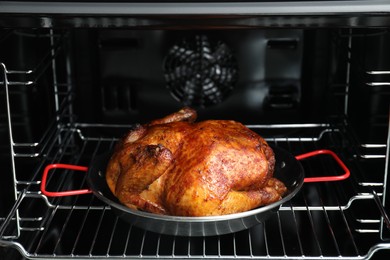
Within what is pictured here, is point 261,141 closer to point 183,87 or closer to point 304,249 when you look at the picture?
point 304,249

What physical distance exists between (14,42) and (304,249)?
2.70ft

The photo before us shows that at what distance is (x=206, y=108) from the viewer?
1972 millimetres

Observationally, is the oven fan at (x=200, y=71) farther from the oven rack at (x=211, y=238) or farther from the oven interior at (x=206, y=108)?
the oven rack at (x=211, y=238)

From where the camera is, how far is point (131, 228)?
1.69 meters

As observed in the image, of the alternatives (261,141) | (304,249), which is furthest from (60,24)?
(304,249)

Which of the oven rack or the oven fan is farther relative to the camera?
the oven fan

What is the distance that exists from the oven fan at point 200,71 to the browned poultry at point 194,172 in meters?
0.36

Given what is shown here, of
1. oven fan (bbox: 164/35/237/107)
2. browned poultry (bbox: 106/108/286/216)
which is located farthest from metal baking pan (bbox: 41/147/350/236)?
oven fan (bbox: 164/35/237/107)

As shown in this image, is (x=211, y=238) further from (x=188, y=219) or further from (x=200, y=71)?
(x=200, y=71)

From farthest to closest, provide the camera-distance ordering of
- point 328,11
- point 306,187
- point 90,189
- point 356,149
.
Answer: point 306,187 → point 356,149 → point 90,189 → point 328,11

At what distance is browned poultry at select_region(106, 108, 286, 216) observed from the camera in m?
1.46

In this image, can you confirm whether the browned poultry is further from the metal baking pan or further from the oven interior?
the oven interior

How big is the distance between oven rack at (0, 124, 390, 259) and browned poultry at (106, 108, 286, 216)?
10 centimetres

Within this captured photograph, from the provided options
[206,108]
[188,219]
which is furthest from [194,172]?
[206,108]
